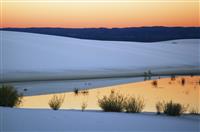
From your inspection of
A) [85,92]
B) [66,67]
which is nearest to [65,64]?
[66,67]

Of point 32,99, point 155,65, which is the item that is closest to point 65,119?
point 32,99

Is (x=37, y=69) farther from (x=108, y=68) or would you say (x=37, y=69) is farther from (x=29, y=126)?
(x=29, y=126)

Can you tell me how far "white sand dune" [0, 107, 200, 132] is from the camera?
6.12m

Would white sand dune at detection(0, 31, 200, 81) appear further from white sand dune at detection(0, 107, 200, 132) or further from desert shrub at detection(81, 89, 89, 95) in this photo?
white sand dune at detection(0, 107, 200, 132)

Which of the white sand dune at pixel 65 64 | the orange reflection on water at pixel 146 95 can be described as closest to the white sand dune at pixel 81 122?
the orange reflection on water at pixel 146 95

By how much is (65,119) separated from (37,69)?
13.6 metres

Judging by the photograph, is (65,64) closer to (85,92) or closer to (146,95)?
(85,92)

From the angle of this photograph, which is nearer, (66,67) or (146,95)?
(146,95)

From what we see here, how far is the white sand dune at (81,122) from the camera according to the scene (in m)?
6.12

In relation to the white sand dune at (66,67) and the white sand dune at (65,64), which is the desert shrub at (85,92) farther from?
the white sand dune at (65,64)

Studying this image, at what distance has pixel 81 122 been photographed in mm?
6512

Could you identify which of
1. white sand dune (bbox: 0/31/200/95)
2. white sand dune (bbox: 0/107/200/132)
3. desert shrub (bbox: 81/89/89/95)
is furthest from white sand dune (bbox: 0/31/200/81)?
white sand dune (bbox: 0/107/200/132)

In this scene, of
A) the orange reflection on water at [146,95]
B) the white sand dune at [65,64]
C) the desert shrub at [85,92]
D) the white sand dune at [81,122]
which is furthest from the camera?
the white sand dune at [65,64]

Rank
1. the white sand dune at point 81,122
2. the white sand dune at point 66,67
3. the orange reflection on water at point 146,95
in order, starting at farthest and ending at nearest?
the white sand dune at point 66,67, the orange reflection on water at point 146,95, the white sand dune at point 81,122
